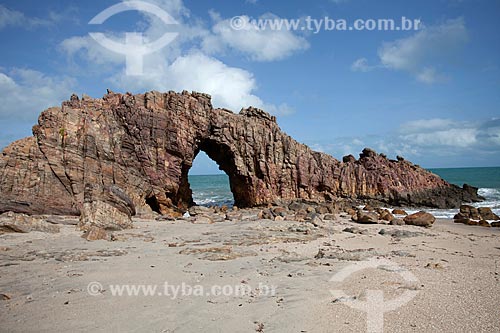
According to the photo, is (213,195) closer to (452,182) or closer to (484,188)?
(484,188)

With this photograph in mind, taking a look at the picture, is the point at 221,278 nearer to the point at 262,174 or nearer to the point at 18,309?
the point at 18,309

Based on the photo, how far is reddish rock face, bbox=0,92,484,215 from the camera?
2159 centimetres

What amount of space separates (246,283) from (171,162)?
2228 centimetres

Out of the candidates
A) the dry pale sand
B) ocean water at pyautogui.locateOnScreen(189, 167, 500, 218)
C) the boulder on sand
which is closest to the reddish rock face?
ocean water at pyautogui.locateOnScreen(189, 167, 500, 218)

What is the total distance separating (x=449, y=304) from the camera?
625 cm

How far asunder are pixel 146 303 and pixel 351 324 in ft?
13.3

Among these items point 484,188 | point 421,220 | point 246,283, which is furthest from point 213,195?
point 246,283

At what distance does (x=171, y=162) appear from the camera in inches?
1142

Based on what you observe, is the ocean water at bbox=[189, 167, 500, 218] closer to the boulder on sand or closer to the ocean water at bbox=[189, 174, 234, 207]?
the ocean water at bbox=[189, 174, 234, 207]

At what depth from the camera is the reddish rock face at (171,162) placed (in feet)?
70.8

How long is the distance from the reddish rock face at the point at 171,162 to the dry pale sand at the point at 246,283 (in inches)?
363

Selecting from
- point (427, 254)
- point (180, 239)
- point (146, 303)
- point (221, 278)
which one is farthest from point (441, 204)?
point (146, 303)

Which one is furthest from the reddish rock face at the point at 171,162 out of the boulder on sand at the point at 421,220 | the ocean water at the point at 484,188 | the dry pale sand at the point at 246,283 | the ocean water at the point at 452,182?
the boulder on sand at the point at 421,220

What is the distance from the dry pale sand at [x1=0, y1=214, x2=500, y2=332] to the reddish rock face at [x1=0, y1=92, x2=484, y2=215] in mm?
9214
